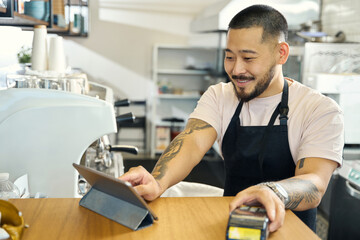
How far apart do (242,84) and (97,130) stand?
1.79 ft

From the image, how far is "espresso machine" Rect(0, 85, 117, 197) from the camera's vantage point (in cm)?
142

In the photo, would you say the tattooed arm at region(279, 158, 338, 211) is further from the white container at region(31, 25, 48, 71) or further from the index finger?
the white container at region(31, 25, 48, 71)

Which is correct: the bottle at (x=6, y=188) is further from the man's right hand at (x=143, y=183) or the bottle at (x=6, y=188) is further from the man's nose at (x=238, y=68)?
the man's nose at (x=238, y=68)

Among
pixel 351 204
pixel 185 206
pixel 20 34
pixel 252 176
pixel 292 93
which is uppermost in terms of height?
pixel 20 34

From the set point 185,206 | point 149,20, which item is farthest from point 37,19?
point 149,20

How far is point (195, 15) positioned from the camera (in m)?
6.49

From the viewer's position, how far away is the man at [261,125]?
1428 millimetres

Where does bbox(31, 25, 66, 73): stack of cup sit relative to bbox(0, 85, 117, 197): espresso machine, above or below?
above

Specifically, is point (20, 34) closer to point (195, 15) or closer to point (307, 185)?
point (307, 185)

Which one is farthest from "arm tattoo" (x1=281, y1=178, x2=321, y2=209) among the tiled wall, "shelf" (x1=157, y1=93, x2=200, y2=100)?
"shelf" (x1=157, y1=93, x2=200, y2=100)

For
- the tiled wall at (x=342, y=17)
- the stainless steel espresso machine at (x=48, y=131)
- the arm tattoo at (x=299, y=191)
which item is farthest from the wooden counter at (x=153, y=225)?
the tiled wall at (x=342, y=17)

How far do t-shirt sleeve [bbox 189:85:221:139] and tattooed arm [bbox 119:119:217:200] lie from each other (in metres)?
0.02

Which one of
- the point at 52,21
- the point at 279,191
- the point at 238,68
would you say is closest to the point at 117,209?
the point at 279,191

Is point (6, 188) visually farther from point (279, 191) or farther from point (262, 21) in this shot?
point (262, 21)
